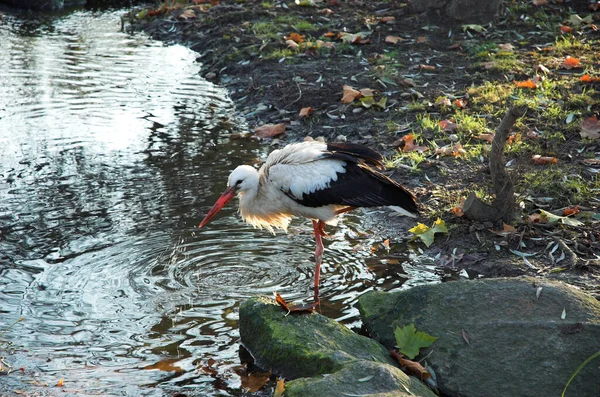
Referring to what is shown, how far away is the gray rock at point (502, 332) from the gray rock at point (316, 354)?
285 mm

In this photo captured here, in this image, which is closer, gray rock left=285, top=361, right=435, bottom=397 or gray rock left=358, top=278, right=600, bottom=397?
gray rock left=285, top=361, right=435, bottom=397

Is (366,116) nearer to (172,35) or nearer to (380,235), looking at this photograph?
(380,235)

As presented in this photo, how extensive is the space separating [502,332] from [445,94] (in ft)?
16.2

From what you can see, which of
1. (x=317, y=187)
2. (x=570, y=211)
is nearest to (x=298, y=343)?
(x=317, y=187)

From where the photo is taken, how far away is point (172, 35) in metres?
13.2

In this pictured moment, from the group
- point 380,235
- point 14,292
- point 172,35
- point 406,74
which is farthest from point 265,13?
point 14,292

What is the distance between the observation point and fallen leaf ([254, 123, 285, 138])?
8.80 m

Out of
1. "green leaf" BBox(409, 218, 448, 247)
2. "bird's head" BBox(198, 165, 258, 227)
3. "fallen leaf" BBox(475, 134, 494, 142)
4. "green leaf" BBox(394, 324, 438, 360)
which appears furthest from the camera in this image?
"fallen leaf" BBox(475, 134, 494, 142)

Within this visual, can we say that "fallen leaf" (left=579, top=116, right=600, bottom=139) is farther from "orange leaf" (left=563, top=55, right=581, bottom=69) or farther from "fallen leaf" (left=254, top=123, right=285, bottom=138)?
"fallen leaf" (left=254, top=123, right=285, bottom=138)

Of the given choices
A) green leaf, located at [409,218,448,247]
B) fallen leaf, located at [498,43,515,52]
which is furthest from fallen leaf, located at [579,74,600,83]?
green leaf, located at [409,218,448,247]

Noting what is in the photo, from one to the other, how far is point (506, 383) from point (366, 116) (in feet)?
16.0

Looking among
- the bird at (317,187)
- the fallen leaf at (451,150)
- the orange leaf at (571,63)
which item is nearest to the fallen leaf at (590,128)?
the fallen leaf at (451,150)

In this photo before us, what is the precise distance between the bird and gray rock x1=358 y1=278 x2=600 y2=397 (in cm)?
107

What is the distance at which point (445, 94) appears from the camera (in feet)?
29.8
